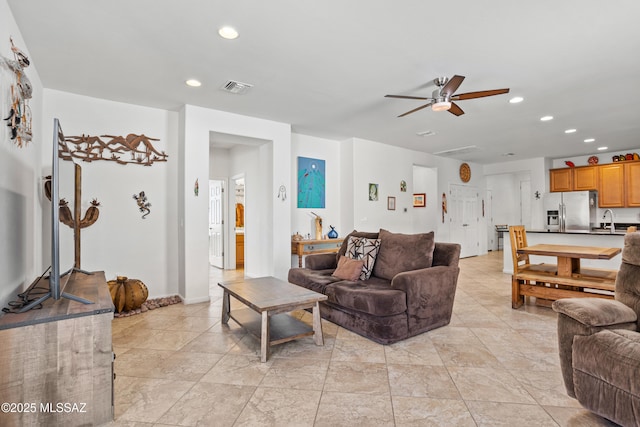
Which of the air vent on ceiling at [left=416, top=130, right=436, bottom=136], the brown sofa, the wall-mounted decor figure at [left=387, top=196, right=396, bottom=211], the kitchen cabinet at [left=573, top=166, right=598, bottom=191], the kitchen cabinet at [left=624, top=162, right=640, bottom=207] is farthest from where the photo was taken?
the kitchen cabinet at [left=573, top=166, right=598, bottom=191]

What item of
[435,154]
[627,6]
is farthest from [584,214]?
[627,6]

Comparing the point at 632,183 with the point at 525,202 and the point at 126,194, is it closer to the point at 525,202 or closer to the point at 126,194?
the point at 525,202

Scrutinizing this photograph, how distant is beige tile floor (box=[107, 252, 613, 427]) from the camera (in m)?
1.82

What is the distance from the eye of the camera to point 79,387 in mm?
1665

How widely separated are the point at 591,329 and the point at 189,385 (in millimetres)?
2453

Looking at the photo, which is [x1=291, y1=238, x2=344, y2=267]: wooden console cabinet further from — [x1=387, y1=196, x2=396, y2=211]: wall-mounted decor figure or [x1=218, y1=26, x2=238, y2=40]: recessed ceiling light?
[x1=218, y1=26, x2=238, y2=40]: recessed ceiling light

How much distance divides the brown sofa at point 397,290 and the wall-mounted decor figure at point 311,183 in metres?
2.22

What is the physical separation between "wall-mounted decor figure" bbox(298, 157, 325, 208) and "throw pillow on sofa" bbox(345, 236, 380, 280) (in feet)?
7.07

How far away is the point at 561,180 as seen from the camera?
25.4ft

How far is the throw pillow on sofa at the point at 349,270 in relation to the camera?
346 centimetres

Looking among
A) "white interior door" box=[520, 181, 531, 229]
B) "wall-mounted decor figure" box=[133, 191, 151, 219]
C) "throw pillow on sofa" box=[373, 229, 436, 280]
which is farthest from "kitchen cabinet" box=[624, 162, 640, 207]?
"wall-mounted decor figure" box=[133, 191, 151, 219]

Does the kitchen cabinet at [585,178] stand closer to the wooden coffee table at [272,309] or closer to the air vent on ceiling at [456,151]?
the air vent on ceiling at [456,151]

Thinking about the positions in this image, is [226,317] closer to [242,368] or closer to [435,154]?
[242,368]

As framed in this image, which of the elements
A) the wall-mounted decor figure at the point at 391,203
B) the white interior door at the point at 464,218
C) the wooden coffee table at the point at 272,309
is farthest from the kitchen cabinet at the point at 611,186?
the wooden coffee table at the point at 272,309
